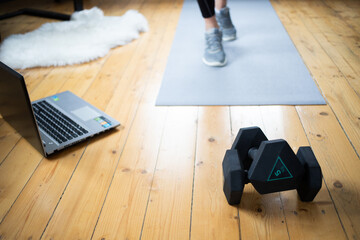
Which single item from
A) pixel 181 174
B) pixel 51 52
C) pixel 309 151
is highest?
pixel 309 151

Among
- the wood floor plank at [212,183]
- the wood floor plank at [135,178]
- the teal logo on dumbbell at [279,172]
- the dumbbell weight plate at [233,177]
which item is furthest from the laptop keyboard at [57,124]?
the teal logo on dumbbell at [279,172]

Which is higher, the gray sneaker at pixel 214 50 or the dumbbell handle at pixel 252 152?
the dumbbell handle at pixel 252 152

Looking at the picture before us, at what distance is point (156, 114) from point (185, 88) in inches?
9.9

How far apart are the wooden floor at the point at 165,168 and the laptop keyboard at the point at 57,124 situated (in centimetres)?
6

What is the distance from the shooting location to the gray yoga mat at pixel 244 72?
1.60m

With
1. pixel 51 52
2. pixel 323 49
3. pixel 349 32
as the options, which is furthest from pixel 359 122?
pixel 51 52

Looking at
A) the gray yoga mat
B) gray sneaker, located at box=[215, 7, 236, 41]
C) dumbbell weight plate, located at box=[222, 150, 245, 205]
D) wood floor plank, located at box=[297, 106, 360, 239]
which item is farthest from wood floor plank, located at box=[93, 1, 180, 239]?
gray sneaker, located at box=[215, 7, 236, 41]

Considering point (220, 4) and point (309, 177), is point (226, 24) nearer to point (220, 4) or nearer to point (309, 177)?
point (220, 4)

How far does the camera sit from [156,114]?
152 cm

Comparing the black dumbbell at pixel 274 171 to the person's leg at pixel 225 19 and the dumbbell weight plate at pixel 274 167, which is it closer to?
the dumbbell weight plate at pixel 274 167

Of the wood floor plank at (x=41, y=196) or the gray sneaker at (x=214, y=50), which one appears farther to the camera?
the gray sneaker at (x=214, y=50)

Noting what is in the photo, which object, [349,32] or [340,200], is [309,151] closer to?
[340,200]

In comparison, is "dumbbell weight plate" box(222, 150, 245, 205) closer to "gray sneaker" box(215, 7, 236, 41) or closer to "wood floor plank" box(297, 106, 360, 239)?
"wood floor plank" box(297, 106, 360, 239)

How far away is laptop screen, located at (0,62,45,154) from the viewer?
1.09 m
